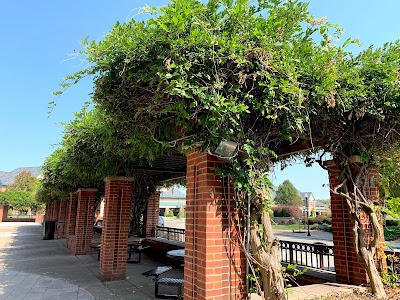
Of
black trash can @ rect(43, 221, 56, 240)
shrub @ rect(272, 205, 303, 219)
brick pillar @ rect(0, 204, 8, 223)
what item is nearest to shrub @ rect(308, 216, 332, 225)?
shrub @ rect(272, 205, 303, 219)

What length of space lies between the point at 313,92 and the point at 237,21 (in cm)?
116

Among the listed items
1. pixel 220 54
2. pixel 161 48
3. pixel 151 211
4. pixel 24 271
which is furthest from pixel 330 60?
pixel 151 211

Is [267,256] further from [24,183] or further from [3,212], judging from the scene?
[24,183]

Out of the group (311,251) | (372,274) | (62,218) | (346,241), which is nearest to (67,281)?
(311,251)

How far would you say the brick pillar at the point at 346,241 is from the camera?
14.7 ft

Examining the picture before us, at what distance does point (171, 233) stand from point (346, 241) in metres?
9.36

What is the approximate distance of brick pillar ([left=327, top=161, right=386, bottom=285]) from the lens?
14.7 ft

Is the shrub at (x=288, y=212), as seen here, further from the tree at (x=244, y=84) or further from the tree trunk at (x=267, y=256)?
the tree trunk at (x=267, y=256)

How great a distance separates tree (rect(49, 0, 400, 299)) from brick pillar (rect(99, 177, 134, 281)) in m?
4.13

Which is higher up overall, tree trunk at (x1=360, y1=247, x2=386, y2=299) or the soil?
tree trunk at (x1=360, y1=247, x2=386, y2=299)

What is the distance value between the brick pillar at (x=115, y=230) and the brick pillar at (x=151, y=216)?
5797 millimetres

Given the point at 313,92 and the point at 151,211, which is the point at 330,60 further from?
the point at 151,211

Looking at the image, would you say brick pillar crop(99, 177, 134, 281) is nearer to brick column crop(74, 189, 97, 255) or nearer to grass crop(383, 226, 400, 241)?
brick column crop(74, 189, 97, 255)

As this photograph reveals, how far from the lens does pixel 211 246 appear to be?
3152 millimetres
